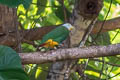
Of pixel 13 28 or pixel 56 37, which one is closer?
pixel 56 37

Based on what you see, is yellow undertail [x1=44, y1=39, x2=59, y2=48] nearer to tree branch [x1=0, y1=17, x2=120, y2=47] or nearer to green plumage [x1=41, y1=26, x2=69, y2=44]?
green plumage [x1=41, y1=26, x2=69, y2=44]

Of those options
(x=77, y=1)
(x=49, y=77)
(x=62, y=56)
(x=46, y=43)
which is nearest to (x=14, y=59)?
(x=62, y=56)

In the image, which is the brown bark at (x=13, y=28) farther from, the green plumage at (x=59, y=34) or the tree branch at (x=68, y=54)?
the tree branch at (x=68, y=54)

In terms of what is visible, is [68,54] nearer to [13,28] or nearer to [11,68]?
[11,68]

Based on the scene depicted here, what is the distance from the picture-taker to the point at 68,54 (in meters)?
1.33

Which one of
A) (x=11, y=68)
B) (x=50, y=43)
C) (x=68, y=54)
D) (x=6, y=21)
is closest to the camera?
(x=11, y=68)

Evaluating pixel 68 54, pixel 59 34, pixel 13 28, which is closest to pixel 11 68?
pixel 68 54

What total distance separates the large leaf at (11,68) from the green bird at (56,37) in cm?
52

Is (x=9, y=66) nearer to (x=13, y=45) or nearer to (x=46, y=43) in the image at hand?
(x=46, y=43)

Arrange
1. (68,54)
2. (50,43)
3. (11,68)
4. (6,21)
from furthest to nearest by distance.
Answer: (6,21)
(50,43)
(68,54)
(11,68)

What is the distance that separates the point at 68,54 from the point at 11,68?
1.00ft

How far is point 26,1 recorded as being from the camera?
1290 mm

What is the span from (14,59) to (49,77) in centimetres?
71

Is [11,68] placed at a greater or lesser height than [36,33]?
greater
